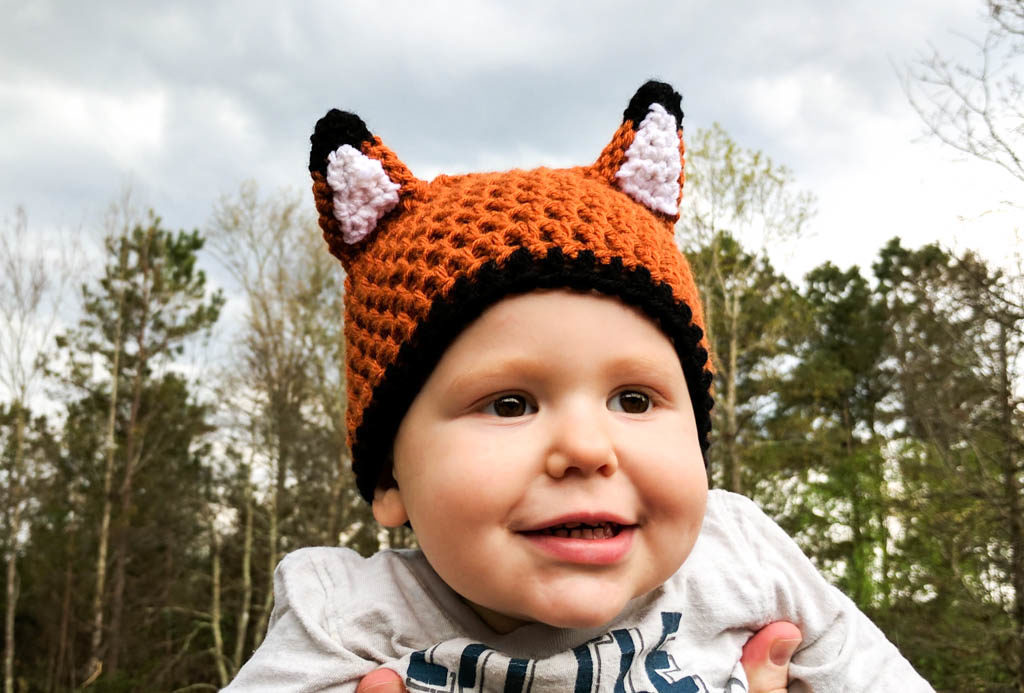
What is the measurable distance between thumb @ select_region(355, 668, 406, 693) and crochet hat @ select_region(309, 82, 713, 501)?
Result: 46 cm

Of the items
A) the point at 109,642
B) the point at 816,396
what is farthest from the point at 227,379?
the point at 816,396

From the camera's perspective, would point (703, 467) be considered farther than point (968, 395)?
No

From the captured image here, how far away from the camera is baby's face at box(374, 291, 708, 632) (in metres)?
1.38

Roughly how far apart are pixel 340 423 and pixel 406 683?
16034 mm

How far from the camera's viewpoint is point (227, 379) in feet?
58.8

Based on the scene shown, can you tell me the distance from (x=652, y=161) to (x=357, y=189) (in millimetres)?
766

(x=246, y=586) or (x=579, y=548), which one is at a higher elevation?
(x=579, y=548)

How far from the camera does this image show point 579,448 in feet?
4.41

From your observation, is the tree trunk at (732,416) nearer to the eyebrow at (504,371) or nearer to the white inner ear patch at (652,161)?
the white inner ear patch at (652,161)

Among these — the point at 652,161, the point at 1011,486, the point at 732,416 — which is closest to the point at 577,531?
the point at 652,161

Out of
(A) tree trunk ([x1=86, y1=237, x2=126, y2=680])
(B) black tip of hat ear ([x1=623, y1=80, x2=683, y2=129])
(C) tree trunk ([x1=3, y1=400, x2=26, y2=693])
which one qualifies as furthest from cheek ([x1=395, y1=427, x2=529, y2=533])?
(C) tree trunk ([x1=3, y1=400, x2=26, y2=693])

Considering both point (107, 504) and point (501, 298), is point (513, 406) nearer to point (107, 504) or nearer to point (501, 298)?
point (501, 298)

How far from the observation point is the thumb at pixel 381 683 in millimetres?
1519

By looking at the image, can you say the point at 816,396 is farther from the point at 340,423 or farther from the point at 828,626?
the point at 828,626
